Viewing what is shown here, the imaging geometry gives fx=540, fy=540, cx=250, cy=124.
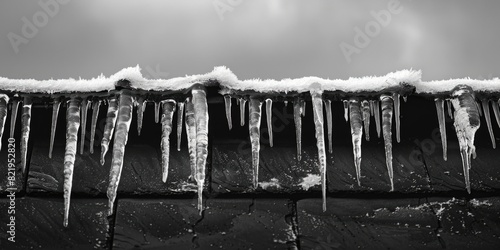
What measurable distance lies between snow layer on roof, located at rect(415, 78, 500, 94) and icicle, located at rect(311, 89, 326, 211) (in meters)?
0.55

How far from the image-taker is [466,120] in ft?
9.71

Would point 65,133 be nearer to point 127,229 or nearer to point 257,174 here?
point 127,229

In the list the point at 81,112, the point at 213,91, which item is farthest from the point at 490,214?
the point at 81,112

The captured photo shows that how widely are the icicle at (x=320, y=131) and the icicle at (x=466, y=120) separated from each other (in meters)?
0.74

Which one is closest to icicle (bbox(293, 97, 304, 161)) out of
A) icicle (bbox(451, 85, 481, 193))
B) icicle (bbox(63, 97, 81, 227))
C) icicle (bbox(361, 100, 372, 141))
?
icicle (bbox(361, 100, 372, 141))

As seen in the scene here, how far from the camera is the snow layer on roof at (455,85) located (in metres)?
2.98

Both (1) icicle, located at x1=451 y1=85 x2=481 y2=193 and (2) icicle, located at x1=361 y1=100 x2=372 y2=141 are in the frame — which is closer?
(1) icicle, located at x1=451 y1=85 x2=481 y2=193

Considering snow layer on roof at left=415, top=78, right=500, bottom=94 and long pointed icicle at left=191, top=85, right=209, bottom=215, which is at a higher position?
snow layer on roof at left=415, top=78, right=500, bottom=94

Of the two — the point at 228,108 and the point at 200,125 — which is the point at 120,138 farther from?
the point at 228,108

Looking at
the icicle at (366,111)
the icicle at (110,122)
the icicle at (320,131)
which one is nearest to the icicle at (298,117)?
the icicle at (320,131)

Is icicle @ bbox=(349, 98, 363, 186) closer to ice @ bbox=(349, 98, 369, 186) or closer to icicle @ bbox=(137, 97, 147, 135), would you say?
ice @ bbox=(349, 98, 369, 186)

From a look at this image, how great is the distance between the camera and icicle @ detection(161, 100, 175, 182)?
3092 millimetres

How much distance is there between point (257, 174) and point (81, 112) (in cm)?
108

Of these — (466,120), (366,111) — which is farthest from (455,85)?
(366,111)
